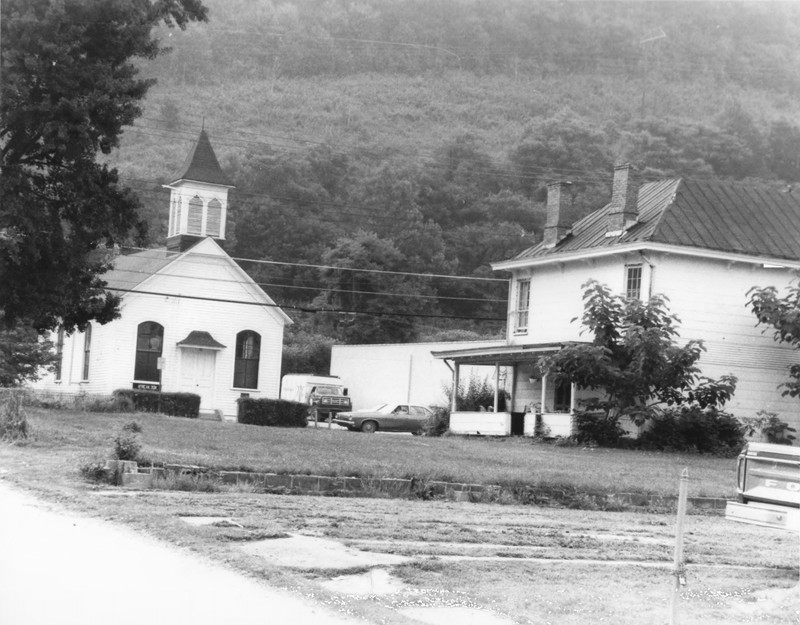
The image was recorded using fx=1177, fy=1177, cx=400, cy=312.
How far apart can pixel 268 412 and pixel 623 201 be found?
12598 mm

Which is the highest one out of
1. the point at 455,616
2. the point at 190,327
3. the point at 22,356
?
the point at 190,327

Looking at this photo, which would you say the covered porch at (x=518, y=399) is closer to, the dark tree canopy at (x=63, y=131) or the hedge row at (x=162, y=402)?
the hedge row at (x=162, y=402)

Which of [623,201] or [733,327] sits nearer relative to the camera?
[733,327]

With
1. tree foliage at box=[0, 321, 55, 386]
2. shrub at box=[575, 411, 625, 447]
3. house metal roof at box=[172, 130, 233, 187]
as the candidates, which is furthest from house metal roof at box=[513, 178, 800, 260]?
tree foliage at box=[0, 321, 55, 386]

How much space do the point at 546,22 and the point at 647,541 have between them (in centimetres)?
839

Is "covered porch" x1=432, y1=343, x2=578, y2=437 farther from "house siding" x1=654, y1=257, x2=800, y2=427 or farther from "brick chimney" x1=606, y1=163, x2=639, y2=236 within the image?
"brick chimney" x1=606, y1=163, x2=639, y2=236

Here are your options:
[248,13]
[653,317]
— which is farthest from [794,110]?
[248,13]

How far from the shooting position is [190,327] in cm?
4581

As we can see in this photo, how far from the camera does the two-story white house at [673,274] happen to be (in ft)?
114

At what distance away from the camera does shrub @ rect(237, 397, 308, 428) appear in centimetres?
3575

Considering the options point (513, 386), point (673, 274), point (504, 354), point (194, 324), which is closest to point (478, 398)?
point (513, 386)

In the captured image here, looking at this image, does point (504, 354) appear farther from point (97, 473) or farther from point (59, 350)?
point (97, 473)

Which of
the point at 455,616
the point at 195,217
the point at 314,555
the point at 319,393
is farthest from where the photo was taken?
the point at 319,393

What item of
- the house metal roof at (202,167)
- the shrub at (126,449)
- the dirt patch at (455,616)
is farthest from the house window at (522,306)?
the dirt patch at (455,616)
